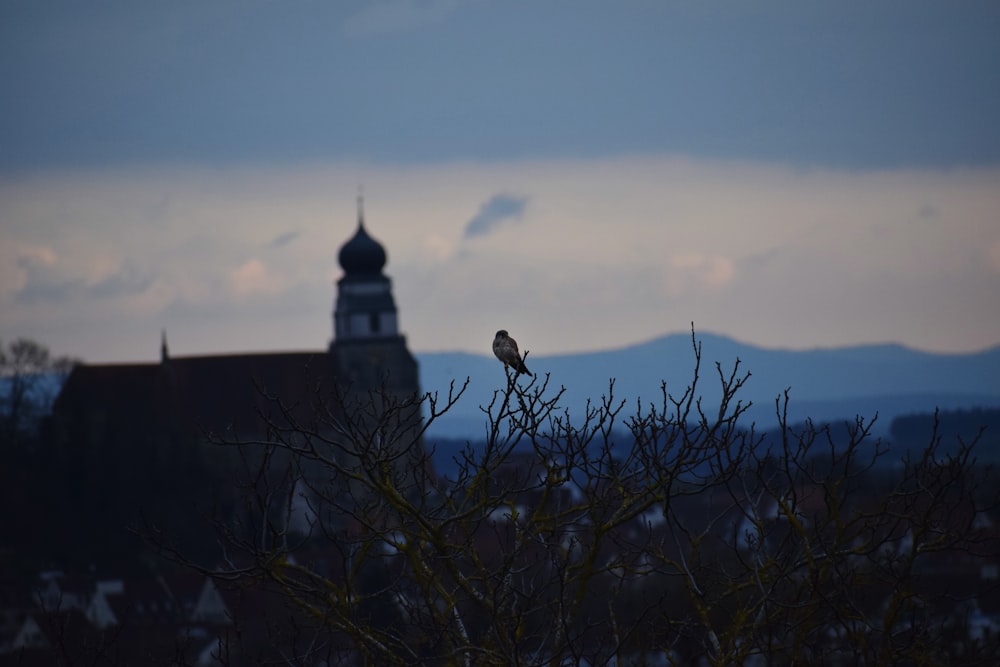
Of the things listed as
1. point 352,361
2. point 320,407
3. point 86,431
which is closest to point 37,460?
point 86,431

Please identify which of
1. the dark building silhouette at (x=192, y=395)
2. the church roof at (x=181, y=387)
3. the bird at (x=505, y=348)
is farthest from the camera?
the church roof at (x=181, y=387)

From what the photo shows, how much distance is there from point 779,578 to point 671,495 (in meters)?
0.76

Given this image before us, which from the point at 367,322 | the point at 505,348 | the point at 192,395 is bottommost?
the point at 505,348

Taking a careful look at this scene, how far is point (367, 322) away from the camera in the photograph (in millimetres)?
76312

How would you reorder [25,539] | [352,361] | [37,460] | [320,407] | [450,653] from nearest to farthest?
[450,653], [320,407], [25,539], [37,460], [352,361]

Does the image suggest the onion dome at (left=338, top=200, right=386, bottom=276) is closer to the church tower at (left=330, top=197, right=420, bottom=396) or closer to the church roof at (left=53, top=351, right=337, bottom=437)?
the church tower at (left=330, top=197, right=420, bottom=396)

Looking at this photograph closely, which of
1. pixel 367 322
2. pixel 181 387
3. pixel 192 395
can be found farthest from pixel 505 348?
pixel 181 387

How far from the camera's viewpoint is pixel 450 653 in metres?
8.17

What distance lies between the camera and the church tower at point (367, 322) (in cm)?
7569

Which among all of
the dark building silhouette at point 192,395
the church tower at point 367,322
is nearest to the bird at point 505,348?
the dark building silhouette at point 192,395

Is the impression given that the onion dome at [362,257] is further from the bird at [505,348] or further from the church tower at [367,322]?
the bird at [505,348]

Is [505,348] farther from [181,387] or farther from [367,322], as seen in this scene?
[181,387]

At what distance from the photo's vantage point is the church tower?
75688 millimetres

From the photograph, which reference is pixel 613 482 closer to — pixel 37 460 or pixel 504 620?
pixel 504 620
